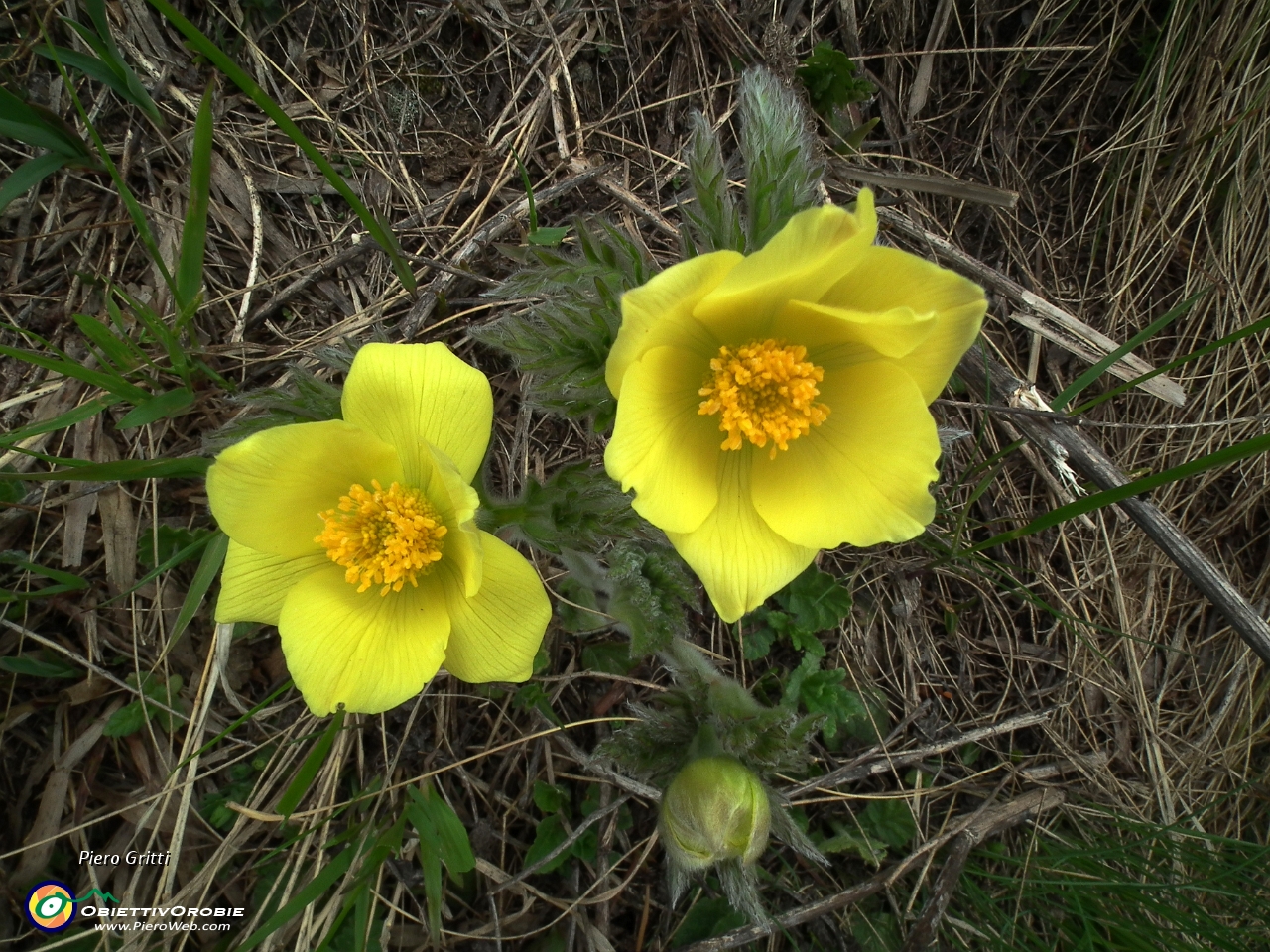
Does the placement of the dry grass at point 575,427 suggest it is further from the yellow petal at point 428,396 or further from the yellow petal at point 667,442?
the yellow petal at point 667,442

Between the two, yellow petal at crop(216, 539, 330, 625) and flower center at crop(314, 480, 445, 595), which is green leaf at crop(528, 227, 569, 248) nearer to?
flower center at crop(314, 480, 445, 595)

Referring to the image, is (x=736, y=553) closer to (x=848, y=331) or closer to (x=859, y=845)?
(x=848, y=331)

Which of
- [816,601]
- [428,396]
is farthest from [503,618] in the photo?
[816,601]

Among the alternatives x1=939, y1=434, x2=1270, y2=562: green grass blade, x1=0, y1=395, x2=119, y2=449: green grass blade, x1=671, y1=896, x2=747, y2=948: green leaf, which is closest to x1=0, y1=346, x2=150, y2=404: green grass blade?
x1=0, y1=395, x2=119, y2=449: green grass blade

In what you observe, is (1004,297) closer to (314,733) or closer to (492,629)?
(492,629)

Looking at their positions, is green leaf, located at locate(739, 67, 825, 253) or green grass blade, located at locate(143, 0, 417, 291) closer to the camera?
green grass blade, located at locate(143, 0, 417, 291)

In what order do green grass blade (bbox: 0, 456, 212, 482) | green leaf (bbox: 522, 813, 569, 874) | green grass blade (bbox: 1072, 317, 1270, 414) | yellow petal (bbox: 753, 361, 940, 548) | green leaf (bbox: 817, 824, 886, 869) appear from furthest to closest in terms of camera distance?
green leaf (bbox: 817, 824, 886, 869) → green leaf (bbox: 522, 813, 569, 874) → green grass blade (bbox: 1072, 317, 1270, 414) → green grass blade (bbox: 0, 456, 212, 482) → yellow petal (bbox: 753, 361, 940, 548)

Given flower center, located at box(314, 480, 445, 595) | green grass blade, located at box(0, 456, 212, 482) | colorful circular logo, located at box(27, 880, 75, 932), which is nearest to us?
flower center, located at box(314, 480, 445, 595)

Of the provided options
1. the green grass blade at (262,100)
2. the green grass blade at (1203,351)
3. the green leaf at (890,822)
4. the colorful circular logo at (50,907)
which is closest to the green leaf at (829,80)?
the green grass blade at (1203,351)
